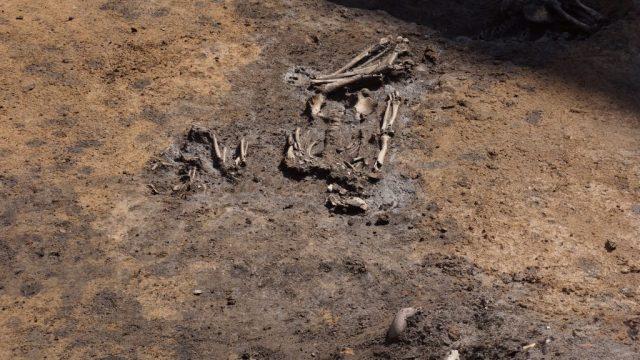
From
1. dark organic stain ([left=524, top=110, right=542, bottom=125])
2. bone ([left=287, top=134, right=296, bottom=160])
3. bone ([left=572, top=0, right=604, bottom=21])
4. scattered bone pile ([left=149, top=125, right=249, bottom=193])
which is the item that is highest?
bone ([left=572, top=0, right=604, bottom=21])

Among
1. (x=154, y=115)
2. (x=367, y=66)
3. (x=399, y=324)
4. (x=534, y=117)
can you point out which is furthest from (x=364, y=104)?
(x=399, y=324)

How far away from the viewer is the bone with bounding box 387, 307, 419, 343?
489 cm

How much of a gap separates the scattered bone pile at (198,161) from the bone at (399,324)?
2.19 meters

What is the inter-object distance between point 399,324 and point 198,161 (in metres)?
2.59

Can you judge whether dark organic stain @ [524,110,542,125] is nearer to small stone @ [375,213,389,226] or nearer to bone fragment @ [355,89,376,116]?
bone fragment @ [355,89,376,116]

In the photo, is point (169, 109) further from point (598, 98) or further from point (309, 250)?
point (598, 98)

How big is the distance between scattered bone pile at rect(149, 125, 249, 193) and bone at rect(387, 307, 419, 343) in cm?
219

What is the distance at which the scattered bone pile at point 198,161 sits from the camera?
21.8 ft

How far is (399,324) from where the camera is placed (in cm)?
492

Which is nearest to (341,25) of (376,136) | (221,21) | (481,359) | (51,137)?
(221,21)

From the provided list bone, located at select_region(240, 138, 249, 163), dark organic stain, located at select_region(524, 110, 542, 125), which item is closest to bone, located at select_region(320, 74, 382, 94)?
bone, located at select_region(240, 138, 249, 163)

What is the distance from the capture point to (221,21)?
8.51 meters

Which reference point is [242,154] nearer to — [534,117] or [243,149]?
[243,149]

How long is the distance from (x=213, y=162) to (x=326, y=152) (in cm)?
94
